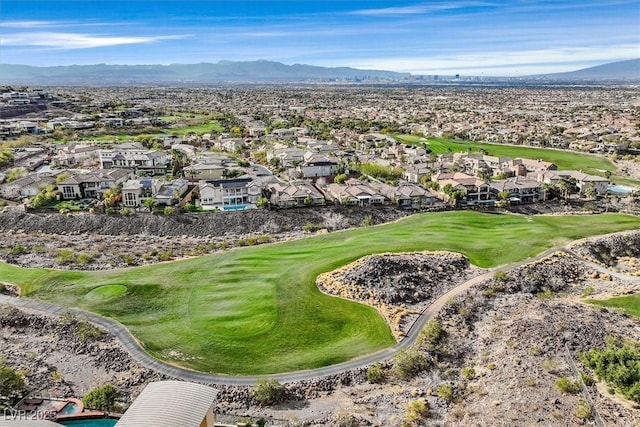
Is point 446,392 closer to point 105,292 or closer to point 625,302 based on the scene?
point 625,302

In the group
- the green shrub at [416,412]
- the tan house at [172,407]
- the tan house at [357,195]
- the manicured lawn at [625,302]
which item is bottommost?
the green shrub at [416,412]

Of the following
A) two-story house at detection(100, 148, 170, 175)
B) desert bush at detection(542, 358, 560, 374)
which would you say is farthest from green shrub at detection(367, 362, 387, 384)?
two-story house at detection(100, 148, 170, 175)

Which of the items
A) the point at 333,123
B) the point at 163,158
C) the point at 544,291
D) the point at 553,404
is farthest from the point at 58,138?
the point at 553,404

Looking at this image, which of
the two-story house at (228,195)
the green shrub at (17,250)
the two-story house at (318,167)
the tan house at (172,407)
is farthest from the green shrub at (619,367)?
the two-story house at (318,167)

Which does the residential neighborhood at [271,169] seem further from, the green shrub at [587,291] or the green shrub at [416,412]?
the green shrub at [416,412]

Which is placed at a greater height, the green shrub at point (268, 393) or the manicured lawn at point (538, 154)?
the manicured lawn at point (538, 154)
